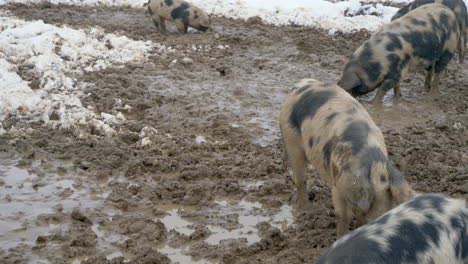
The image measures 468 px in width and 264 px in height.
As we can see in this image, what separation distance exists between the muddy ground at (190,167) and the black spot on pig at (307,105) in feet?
3.14

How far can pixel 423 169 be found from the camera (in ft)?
21.4

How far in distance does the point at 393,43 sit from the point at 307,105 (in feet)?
13.2

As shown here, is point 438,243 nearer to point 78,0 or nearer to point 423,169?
point 423,169

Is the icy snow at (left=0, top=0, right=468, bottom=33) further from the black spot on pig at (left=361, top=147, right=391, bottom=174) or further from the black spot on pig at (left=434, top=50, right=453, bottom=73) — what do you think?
the black spot on pig at (left=361, top=147, right=391, bottom=174)

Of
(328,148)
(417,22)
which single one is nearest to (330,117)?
(328,148)

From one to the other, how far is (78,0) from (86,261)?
12.8 metres

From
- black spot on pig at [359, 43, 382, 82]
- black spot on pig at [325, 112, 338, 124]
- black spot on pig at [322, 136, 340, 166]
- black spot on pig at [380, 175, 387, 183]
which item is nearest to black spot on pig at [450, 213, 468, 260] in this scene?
black spot on pig at [380, 175, 387, 183]

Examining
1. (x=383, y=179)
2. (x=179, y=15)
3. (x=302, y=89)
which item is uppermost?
(x=302, y=89)

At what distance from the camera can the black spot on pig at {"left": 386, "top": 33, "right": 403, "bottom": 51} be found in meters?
8.73

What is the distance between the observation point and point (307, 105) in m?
5.31

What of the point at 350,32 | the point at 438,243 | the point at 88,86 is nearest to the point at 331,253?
the point at 438,243

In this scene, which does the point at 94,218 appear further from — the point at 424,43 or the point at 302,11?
the point at 302,11

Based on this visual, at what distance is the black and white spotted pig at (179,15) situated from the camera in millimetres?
13031

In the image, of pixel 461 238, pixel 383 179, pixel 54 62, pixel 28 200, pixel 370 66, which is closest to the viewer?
pixel 461 238
